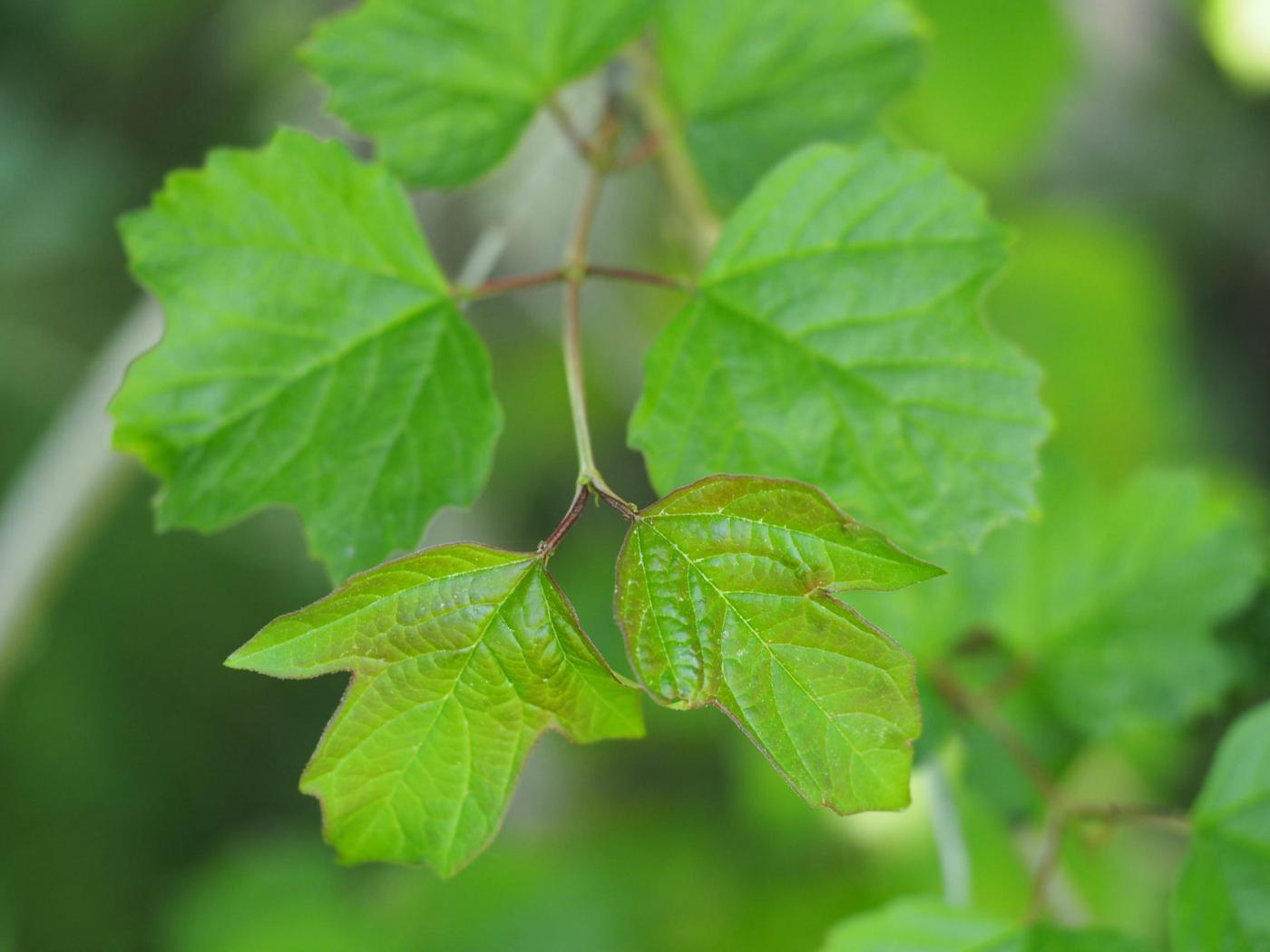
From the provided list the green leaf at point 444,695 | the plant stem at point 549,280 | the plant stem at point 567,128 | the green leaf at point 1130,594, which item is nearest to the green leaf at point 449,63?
the plant stem at point 567,128

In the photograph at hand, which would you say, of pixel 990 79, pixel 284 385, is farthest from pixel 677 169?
pixel 990 79

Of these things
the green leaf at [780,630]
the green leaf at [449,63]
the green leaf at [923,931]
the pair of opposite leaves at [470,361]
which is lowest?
the green leaf at [923,931]

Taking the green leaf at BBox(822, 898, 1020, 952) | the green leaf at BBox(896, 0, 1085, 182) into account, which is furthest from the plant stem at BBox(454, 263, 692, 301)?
the green leaf at BBox(896, 0, 1085, 182)

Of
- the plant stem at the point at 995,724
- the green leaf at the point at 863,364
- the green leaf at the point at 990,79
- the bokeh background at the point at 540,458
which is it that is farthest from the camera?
the bokeh background at the point at 540,458

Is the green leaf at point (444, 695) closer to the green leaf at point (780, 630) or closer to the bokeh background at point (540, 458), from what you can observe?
the green leaf at point (780, 630)

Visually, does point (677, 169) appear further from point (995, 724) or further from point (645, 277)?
point (995, 724)

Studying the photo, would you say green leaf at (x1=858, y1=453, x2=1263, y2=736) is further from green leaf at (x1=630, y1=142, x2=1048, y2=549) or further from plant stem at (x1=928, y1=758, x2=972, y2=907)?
green leaf at (x1=630, y1=142, x2=1048, y2=549)

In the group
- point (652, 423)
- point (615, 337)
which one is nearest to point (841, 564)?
point (652, 423)
